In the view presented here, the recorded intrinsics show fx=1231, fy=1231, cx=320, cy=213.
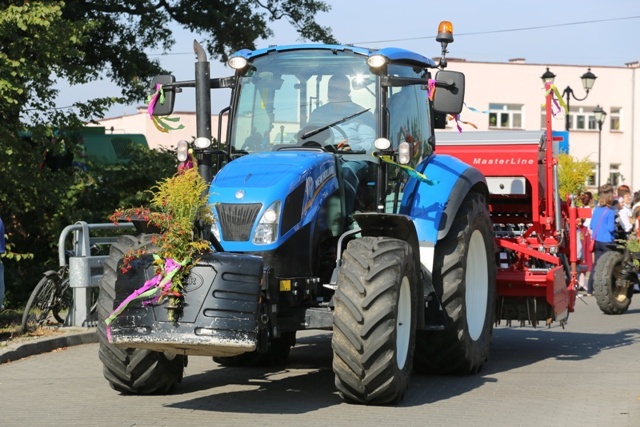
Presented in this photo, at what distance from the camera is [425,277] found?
34.1ft

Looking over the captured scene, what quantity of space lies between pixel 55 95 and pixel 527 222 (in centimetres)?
868

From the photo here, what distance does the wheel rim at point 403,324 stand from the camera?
30.5 feet

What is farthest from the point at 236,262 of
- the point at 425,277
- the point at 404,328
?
the point at 425,277

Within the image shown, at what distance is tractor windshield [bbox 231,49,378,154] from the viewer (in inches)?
405

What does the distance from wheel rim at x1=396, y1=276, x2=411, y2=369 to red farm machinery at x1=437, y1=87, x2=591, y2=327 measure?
3124mm

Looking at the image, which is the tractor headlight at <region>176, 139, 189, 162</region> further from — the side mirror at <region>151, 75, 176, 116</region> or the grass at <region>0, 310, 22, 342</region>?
the grass at <region>0, 310, 22, 342</region>

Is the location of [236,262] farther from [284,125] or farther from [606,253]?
[606,253]

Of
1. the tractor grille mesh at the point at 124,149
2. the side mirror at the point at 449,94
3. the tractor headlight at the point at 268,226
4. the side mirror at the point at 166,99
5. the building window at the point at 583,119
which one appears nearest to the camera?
the tractor headlight at the point at 268,226

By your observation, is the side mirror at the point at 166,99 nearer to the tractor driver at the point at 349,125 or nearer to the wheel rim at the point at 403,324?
the tractor driver at the point at 349,125

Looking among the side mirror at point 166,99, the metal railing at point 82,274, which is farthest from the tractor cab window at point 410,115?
the metal railing at point 82,274

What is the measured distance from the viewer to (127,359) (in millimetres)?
9305

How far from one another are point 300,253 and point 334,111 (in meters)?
1.51

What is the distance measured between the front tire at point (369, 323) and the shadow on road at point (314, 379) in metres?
0.40

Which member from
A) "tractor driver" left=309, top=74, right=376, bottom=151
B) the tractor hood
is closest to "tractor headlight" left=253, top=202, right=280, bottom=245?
the tractor hood
